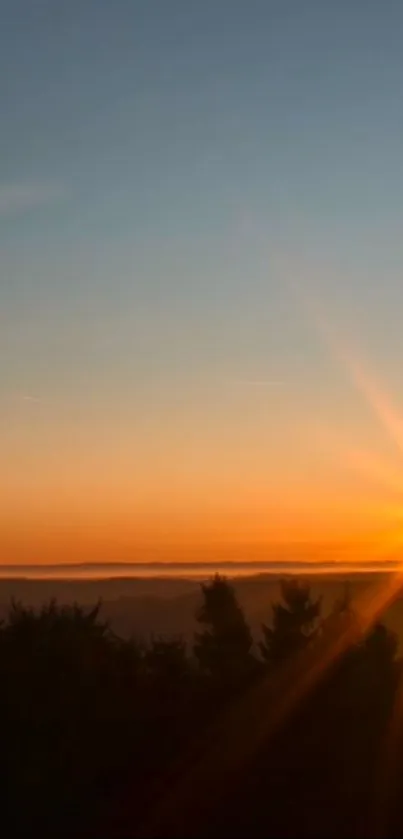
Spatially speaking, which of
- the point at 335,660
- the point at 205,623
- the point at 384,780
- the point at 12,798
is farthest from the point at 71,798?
the point at 205,623

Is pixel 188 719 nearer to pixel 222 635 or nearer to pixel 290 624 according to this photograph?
pixel 222 635

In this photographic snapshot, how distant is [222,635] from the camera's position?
2077 centimetres

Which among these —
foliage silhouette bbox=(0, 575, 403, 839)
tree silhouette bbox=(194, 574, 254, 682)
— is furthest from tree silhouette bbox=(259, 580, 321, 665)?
tree silhouette bbox=(194, 574, 254, 682)

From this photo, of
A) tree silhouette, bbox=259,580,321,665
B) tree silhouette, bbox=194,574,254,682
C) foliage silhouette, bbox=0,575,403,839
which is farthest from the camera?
tree silhouette, bbox=259,580,321,665

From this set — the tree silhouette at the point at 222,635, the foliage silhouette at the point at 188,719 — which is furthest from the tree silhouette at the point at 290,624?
the tree silhouette at the point at 222,635

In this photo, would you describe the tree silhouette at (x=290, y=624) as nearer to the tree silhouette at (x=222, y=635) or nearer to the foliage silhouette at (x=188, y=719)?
the foliage silhouette at (x=188, y=719)

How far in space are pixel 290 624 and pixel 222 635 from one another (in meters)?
1.10

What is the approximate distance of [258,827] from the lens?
1348 centimetres

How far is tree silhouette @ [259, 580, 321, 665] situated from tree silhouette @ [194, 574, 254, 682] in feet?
1.06

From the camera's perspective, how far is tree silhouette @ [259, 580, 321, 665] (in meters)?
20.3

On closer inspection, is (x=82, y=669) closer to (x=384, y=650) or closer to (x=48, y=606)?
(x=48, y=606)

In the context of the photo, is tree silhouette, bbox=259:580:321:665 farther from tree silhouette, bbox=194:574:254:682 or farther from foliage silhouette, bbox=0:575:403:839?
tree silhouette, bbox=194:574:254:682

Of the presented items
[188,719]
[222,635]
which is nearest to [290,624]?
Result: [222,635]

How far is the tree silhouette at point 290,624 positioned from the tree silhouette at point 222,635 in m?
0.32
